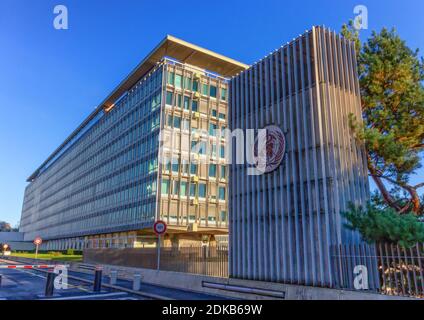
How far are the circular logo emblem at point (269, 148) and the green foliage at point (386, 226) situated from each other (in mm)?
3616

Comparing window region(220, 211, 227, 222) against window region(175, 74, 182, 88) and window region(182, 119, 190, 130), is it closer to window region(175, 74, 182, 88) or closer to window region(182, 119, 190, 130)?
window region(182, 119, 190, 130)

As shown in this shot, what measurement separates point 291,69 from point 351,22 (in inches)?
253

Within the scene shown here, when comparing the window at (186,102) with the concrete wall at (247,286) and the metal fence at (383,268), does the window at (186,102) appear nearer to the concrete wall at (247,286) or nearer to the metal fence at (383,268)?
the concrete wall at (247,286)

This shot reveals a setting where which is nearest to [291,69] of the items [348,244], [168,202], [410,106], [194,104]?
[410,106]

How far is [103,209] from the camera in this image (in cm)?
5453

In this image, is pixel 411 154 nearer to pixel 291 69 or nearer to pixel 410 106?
pixel 410 106

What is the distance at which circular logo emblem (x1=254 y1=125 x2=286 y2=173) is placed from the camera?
14617 mm

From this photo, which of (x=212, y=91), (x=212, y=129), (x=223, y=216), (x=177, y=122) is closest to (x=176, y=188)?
(x=223, y=216)

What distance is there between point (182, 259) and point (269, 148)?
7.89 metres

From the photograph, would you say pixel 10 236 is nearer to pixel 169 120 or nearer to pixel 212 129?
pixel 169 120

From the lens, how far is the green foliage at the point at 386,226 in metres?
9.79

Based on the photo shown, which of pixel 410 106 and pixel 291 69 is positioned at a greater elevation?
pixel 291 69

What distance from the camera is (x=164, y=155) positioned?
4150cm

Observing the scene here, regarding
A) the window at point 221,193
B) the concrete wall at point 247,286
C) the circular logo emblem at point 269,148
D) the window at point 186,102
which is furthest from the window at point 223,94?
the circular logo emblem at point 269,148
